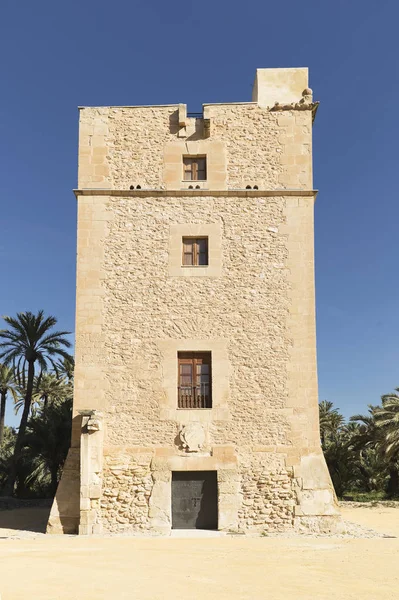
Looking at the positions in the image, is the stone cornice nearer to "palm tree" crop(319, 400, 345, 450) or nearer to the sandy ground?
the sandy ground

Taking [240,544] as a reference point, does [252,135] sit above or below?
above

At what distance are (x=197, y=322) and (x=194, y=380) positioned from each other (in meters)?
1.42

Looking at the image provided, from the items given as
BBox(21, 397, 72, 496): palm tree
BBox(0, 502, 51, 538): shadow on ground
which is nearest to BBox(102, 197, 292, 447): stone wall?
BBox(0, 502, 51, 538): shadow on ground

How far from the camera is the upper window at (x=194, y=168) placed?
15.2 meters

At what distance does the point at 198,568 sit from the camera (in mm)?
8680

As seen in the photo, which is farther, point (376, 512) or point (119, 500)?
point (376, 512)

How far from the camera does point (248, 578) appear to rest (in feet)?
26.2

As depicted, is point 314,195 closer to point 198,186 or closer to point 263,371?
point 198,186

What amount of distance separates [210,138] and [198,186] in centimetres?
137

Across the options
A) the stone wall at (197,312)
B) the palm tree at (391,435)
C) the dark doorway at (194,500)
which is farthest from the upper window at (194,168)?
the palm tree at (391,435)

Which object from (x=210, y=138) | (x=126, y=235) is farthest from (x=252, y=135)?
(x=126, y=235)

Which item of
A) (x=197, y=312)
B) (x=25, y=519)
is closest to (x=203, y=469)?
(x=197, y=312)

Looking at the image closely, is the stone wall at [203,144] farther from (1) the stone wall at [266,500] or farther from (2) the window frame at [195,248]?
(1) the stone wall at [266,500]

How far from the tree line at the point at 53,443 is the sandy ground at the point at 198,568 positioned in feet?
26.3
